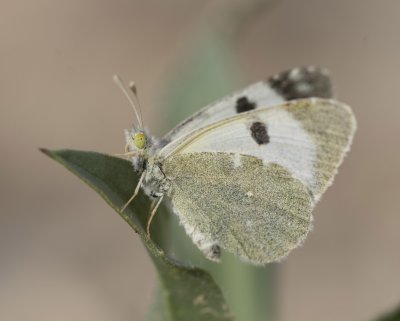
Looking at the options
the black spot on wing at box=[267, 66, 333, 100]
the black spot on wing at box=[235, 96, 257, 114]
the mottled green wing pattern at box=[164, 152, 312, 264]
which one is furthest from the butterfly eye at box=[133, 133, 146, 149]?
the black spot on wing at box=[267, 66, 333, 100]

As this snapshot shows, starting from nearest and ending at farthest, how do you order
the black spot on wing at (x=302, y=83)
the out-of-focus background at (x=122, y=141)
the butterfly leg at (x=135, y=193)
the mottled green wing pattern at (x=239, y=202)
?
the butterfly leg at (x=135, y=193) < the mottled green wing pattern at (x=239, y=202) < the black spot on wing at (x=302, y=83) < the out-of-focus background at (x=122, y=141)

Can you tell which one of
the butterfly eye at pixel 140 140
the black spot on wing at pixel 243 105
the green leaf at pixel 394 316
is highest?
the butterfly eye at pixel 140 140

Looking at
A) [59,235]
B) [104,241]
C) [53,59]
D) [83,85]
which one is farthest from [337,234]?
[53,59]

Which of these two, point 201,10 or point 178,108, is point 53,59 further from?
point 178,108

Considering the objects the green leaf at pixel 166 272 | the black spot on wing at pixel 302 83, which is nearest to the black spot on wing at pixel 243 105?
the black spot on wing at pixel 302 83

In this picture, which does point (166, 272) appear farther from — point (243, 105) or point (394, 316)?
point (243, 105)

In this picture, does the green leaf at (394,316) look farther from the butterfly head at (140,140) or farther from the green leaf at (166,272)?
the butterfly head at (140,140)

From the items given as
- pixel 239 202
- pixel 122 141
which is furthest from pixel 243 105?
pixel 122 141

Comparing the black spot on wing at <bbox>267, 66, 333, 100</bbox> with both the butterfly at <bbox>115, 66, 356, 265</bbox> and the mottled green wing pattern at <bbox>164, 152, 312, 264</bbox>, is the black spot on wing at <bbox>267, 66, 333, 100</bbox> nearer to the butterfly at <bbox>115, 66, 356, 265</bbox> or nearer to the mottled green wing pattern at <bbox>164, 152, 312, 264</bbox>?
the butterfly at <bbox>115, 66, 356, 265</bbox>
